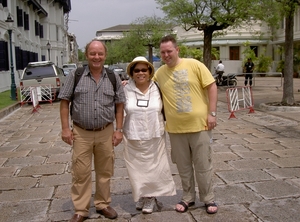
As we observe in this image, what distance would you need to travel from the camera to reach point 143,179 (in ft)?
13.4

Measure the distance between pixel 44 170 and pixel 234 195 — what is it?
2.95m

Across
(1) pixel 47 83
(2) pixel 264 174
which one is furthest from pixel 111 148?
(1) pixel 47 83

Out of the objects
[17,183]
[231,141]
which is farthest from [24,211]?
[231,141]

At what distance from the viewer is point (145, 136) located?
3975 millimetres

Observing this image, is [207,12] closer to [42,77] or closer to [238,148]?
[42,77]

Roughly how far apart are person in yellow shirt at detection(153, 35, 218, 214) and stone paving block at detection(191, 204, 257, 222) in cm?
8

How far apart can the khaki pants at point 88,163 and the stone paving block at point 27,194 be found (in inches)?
Answer: 39.0

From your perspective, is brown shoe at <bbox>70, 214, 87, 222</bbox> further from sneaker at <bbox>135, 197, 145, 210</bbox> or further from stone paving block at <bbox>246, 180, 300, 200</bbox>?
stone paving block at <bbox>246, 180, 300, 200</bbox>

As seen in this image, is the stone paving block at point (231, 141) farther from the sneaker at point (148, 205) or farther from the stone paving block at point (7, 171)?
the stone paving block at point (7, 171)

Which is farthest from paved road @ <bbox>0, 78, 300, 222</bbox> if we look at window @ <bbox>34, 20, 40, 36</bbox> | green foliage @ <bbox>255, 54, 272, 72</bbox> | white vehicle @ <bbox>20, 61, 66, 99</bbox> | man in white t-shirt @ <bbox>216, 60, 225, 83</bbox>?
window @ <bbox>34, 20, 40, 36</bbox>

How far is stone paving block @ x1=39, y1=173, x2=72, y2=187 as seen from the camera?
5.29 m

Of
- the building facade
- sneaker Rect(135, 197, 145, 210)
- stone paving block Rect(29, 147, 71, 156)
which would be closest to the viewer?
sneaker Rect(135, 197, 145, 210)

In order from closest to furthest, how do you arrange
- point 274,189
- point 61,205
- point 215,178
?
point 61,205 → point 274,189 → point 215,178

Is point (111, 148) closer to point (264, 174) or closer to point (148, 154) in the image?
point (148, 154)
